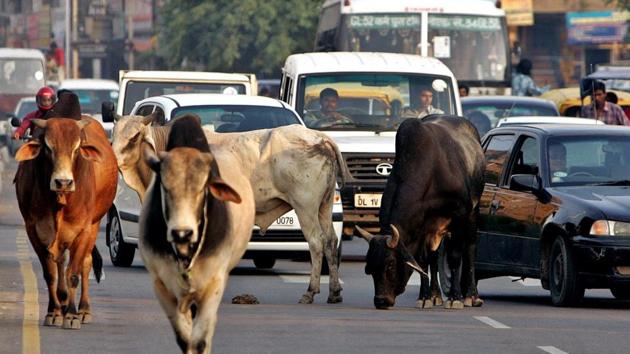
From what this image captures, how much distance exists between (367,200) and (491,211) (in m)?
4.48

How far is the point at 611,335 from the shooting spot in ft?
47.6

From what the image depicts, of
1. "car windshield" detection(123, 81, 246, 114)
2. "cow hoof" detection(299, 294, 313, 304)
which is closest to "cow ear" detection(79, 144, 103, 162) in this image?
"cow hoof" detection(299, 294, 313, 304)

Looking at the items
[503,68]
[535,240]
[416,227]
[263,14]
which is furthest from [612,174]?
[263,14]

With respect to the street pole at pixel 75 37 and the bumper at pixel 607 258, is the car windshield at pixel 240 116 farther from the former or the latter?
the street pole at pixel 75 37

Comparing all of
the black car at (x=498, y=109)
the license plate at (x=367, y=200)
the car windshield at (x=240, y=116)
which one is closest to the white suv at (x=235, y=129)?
the car windshield at (x=240, y=116)

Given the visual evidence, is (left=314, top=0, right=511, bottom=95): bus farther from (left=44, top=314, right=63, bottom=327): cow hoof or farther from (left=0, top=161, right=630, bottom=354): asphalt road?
(left=44, top=314, right=63, bottom=327): cow hoof

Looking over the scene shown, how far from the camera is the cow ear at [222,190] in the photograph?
11008 mm

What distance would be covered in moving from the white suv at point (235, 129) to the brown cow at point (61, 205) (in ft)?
15.0

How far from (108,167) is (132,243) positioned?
17.7ft

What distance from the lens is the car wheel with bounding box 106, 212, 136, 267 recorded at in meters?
21.7

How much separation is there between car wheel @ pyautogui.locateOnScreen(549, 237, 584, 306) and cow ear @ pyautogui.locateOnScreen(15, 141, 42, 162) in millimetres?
4692

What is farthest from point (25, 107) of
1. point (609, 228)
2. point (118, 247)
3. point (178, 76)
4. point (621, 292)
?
point (609, 228)

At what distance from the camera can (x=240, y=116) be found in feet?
67.7

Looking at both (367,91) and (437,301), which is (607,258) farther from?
(367,91)
